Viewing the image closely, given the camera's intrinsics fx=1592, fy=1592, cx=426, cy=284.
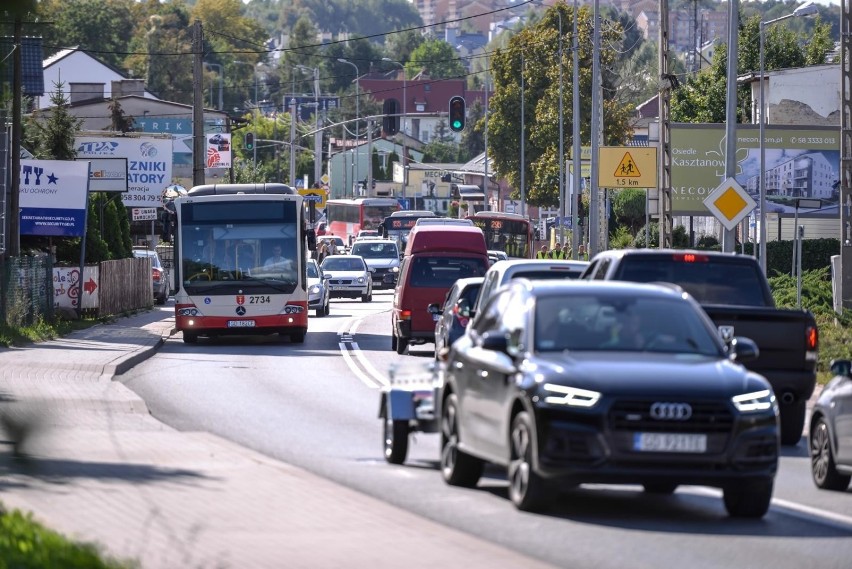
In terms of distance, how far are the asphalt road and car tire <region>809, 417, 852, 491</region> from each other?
9 cm

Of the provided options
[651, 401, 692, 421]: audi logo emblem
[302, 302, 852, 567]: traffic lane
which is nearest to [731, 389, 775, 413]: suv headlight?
[651, 401, 692, 421]: audi logo emblem

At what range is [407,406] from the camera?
12.9m

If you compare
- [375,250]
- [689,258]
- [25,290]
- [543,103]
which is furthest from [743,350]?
[543,103]

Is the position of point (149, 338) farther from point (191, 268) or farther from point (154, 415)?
point (154, 415)

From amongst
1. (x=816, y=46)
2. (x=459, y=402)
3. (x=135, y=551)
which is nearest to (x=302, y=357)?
(x=459, y=402)

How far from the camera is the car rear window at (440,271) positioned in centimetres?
2867

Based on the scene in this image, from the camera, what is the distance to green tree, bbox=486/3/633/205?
75.9 metres

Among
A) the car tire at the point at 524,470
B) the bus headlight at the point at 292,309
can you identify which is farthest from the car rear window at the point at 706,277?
the bus headlight at the point at 292,309

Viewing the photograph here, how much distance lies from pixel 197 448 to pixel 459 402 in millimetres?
3015

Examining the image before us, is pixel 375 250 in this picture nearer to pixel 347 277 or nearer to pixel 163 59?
pixel 347 277

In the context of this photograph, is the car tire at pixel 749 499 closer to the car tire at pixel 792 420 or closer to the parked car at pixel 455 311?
the car tire at pixel 792 420

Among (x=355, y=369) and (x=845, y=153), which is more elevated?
(x=845, y=153)

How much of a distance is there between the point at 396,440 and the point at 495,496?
5.46 ft

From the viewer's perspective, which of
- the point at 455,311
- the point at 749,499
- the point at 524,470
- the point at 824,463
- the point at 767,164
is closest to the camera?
the point at 524,470
